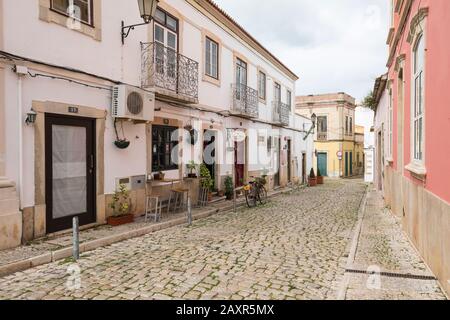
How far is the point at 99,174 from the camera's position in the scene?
7.66 metres

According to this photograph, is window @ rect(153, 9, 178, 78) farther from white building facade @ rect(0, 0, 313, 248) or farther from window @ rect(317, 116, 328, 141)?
window @ rect(317, 116, 328, 141)

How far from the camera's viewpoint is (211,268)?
501 centimetres

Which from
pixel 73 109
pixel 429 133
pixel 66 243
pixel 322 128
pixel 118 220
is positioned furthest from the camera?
pixel 322 128

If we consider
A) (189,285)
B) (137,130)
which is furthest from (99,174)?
(189,285)

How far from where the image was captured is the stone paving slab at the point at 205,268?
13.5 ft

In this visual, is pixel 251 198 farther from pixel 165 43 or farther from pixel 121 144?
pixel 165 43

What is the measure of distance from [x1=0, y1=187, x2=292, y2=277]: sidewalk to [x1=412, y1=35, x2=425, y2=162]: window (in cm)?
548

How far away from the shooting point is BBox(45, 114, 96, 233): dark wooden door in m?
6.61

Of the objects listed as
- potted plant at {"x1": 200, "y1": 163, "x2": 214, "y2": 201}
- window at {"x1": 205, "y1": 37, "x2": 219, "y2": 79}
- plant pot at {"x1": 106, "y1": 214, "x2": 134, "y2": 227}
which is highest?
window at {"x1": 205, "y1": 37, "x2": 219, "y2": 79}

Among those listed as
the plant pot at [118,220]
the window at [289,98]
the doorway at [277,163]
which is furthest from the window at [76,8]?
the window at [289,98]

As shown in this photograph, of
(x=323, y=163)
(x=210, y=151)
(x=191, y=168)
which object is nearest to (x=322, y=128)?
(x=323, y=163)

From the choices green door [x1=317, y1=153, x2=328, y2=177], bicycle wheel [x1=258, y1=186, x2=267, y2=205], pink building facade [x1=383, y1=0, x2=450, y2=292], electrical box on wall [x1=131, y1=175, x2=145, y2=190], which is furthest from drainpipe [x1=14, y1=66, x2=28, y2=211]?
green door [x1=317, y1=153, x2=328, y2=177]

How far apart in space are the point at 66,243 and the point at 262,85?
13522 mm

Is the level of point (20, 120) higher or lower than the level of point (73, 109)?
lower
